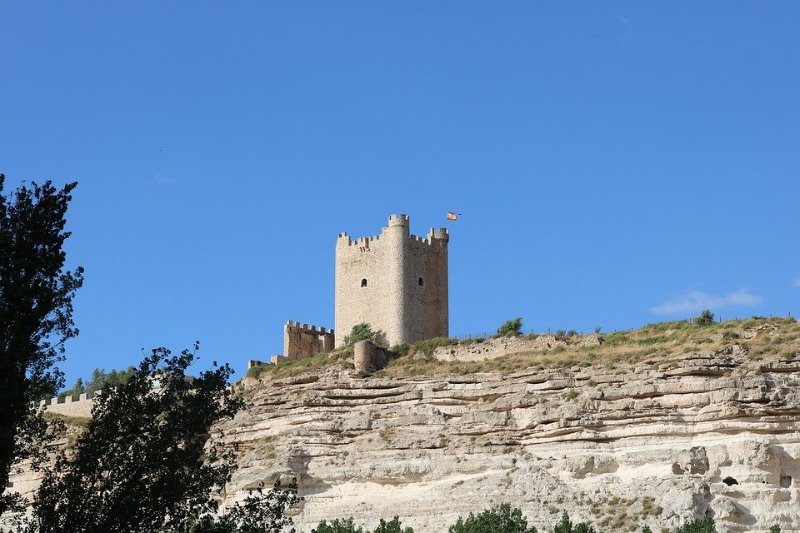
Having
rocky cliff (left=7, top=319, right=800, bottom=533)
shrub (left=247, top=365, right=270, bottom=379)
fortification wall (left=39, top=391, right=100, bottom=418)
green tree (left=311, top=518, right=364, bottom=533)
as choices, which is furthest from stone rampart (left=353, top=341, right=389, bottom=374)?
fortification wall (left=39, top=391, right=100, bottom=418)

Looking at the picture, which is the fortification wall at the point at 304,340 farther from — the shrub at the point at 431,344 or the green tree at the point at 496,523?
the green tree at the point at 496,523

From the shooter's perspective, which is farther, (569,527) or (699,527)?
(569,527)

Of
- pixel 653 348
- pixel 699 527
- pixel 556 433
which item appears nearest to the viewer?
pixel 699 527

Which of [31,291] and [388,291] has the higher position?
[388,291]

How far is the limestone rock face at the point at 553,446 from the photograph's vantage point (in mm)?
39281

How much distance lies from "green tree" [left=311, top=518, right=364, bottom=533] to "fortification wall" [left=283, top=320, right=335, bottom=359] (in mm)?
16663

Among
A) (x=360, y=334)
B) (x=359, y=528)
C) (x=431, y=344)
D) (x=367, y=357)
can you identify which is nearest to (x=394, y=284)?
(x=360, y=334)

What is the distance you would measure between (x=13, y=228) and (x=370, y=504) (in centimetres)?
2337

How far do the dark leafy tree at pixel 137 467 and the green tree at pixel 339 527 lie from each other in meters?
16.2

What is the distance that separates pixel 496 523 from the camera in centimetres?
3709

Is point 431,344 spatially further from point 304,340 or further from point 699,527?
point 699,527

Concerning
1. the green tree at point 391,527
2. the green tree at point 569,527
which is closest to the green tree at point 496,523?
the green tree at point 569,527

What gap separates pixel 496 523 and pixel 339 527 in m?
4.92

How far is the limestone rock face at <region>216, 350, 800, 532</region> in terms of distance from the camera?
129 feet
